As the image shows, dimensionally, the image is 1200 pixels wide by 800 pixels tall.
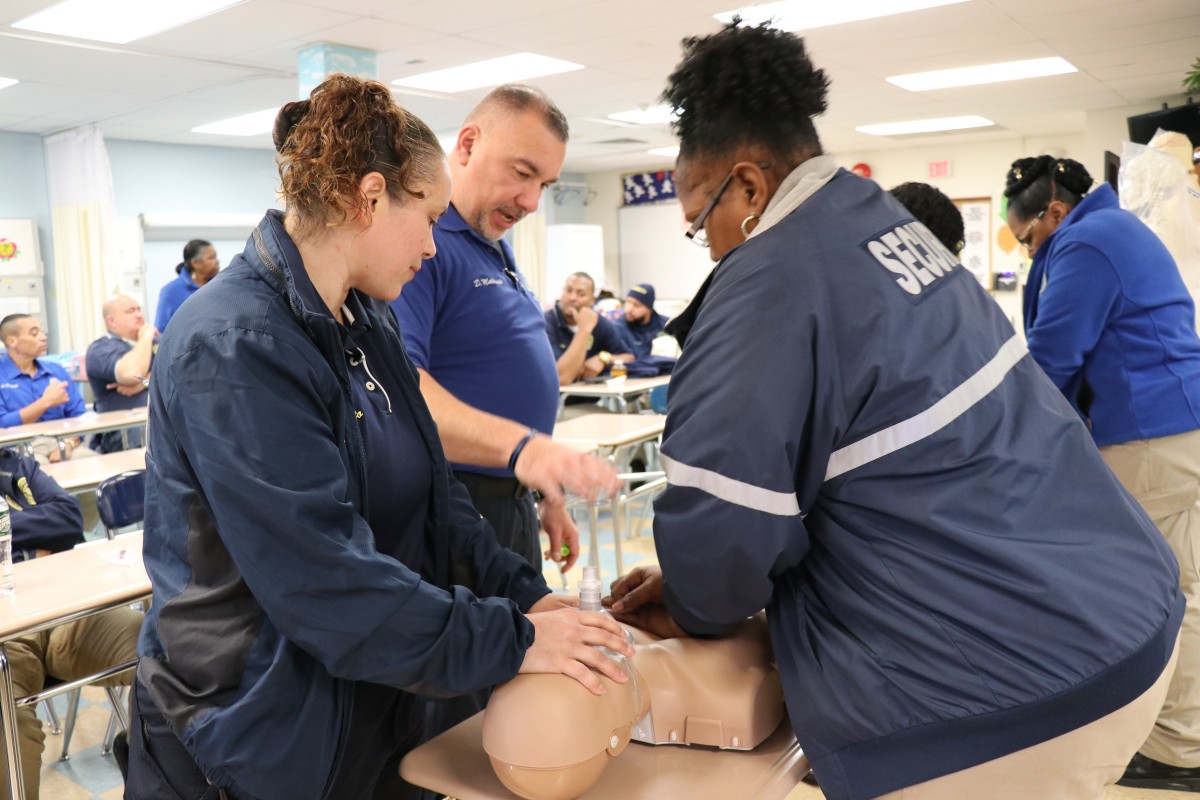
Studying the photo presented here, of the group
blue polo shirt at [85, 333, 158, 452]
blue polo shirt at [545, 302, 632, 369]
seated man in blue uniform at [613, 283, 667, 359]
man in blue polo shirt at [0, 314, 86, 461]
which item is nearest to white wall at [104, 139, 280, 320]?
blue polo shirt at [85, 333, 158, 452]

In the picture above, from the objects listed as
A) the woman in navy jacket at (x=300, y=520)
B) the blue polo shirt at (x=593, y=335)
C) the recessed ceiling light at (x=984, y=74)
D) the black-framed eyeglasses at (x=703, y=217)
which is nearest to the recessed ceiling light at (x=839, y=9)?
the recessed ceiling light at (x=984, y=74)

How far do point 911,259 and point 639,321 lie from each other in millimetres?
7026

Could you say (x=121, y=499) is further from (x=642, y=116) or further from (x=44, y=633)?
(x=642, y=116)

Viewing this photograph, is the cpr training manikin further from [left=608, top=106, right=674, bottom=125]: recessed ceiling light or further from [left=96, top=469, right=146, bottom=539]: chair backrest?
[left=608, top=106, right=674, bottom=125]: recessed ceiling light

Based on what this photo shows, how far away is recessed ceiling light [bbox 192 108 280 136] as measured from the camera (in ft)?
29.5

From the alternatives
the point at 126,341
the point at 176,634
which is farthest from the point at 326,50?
the point at 176,634

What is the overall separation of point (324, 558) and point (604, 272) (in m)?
14.2

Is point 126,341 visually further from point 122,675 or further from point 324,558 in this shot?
point 324,558

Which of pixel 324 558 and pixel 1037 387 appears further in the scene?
pixel 1037 387

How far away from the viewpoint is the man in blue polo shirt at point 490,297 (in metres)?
1.98

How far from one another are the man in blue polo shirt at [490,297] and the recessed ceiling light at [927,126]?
9.35 m

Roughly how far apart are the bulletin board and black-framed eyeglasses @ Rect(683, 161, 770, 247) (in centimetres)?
1182

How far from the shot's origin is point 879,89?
8.46 meters

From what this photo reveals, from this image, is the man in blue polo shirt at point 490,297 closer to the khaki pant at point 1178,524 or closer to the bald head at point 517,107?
the bald head at point 517,107
